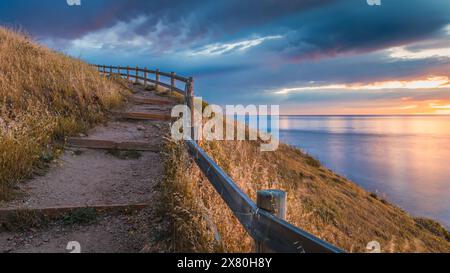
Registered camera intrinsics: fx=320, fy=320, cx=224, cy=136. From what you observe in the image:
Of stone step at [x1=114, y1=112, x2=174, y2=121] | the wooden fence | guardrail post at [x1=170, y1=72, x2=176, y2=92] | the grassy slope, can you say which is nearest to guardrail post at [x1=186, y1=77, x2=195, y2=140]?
the grassy slope

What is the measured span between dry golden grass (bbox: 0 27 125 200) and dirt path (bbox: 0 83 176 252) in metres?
0.40

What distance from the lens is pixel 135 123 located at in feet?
36.0

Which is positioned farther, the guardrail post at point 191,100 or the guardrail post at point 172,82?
the guardrail post at point 172,82

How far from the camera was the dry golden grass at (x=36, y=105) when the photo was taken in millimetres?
6148

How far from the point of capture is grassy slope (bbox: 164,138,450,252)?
3617 millimetres

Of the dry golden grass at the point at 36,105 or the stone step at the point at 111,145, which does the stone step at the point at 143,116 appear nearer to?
the dry golden grass at the point at 36,105

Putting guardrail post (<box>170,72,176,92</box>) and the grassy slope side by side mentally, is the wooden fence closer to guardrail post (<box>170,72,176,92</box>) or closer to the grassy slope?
the grassy slope

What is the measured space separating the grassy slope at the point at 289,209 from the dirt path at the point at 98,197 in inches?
19.2

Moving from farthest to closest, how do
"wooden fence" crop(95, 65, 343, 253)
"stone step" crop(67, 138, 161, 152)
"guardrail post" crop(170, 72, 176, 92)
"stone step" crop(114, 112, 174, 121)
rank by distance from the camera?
1. "guardrail post" crop(170, 72, 176, 92)
2. "stone step" crop(114, 112, 174, 121)
3. "stone step" crop(67, 138, 161, 152)
4. "wooden fence" crop(95, 65, 343, 253)

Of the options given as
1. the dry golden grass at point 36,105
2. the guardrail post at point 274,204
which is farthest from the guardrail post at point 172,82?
the guardrail post at point 274,204

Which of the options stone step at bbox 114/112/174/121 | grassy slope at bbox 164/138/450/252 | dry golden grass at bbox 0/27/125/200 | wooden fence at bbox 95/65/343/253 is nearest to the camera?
wooden fence at bbox 95/65/343/253
